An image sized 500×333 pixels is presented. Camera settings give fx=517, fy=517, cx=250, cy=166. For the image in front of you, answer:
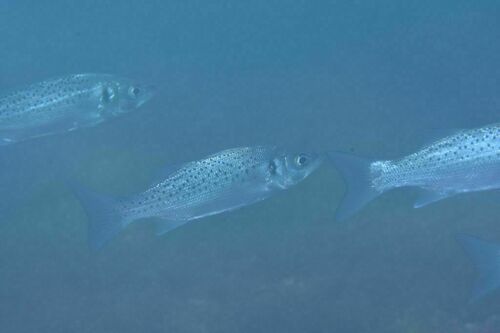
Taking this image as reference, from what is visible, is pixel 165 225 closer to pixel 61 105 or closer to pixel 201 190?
pixel 201 190

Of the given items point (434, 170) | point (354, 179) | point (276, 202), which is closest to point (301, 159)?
point (354, 179)

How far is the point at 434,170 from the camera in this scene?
687 centimetres

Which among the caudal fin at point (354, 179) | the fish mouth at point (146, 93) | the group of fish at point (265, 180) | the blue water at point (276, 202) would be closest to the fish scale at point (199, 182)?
the group of fish at point (265, 180)

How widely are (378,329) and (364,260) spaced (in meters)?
1.74

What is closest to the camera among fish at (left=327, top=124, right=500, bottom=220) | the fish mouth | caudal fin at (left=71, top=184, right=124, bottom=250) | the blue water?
fish at (left=327, top=124, right=500, bottom=220)

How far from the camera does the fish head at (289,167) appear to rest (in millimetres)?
6961

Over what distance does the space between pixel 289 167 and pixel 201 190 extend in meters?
1.22

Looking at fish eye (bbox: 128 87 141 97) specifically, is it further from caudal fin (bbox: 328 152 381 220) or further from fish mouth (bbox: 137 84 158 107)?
caudal fin (bbox: 328 152 381 220)

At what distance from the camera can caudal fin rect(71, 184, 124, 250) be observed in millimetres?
6938

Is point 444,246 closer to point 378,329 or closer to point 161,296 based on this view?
point 378,329

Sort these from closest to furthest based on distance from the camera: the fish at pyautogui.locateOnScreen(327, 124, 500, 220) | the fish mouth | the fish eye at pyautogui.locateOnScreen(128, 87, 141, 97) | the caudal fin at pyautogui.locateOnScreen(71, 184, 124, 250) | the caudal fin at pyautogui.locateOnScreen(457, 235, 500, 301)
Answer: the caudal fin at pyautogui.locateOnScreen(457, 235, 500, 301)
the fish at pyautogui.locateOnScreen(327, 124, 500, 220)
the caudal fin at pyautogui.locateOnScreen(71, 184, 124, 250)
the fish eye at pyautogui.locateOnScreen(128, 87, 141, 97)
the fish mouth

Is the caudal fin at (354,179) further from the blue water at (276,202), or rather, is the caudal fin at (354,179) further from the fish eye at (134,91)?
the fish eye at (134,91)

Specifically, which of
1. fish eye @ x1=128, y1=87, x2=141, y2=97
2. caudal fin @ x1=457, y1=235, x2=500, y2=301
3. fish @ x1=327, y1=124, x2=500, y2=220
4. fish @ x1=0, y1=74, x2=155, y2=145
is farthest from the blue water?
fish eye @ x1=128, y1=87, x2=141, y2=97

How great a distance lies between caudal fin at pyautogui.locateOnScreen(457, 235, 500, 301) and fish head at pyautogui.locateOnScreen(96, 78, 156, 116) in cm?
618
